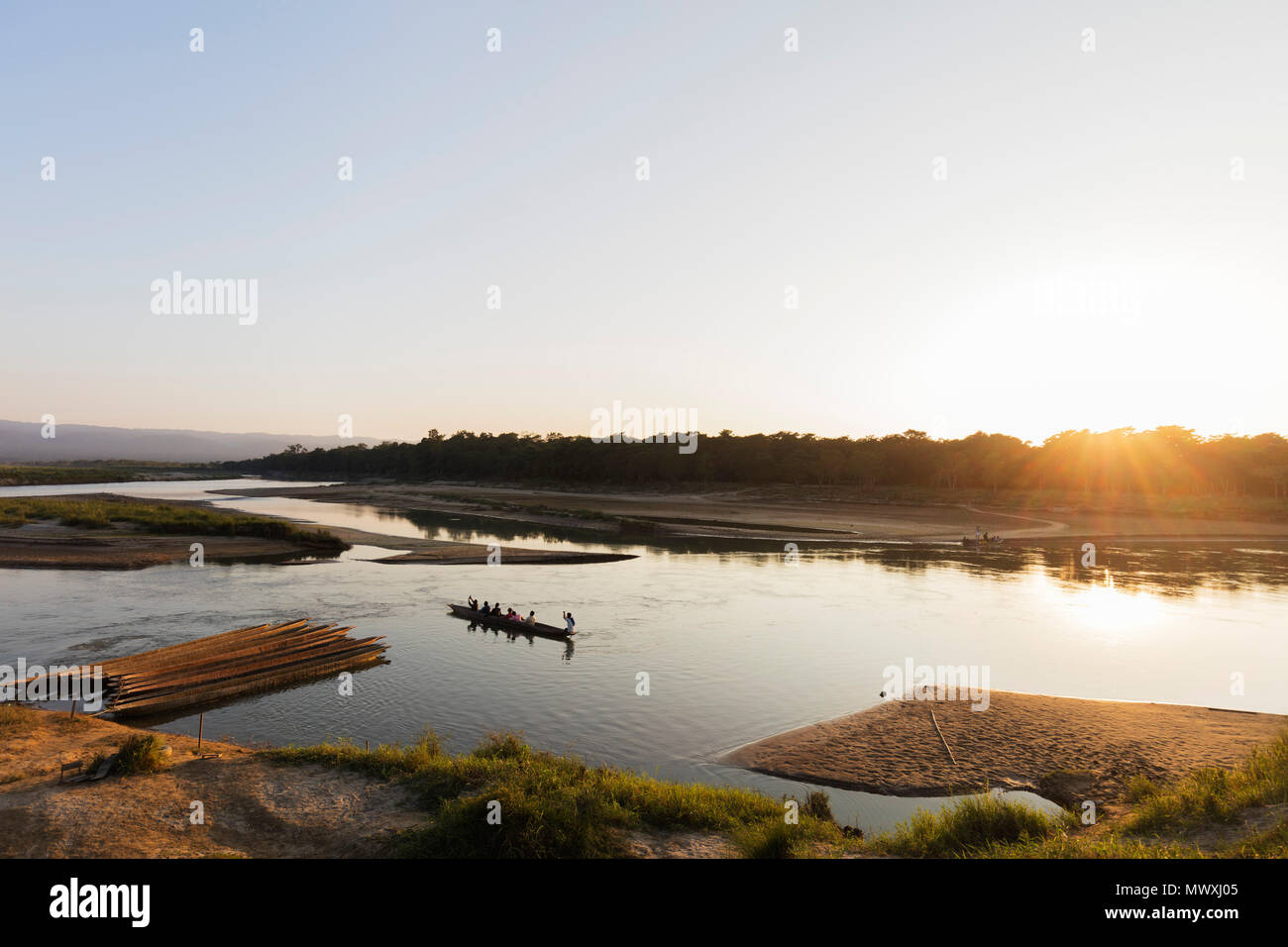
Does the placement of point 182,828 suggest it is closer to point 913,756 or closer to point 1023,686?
point 913,756

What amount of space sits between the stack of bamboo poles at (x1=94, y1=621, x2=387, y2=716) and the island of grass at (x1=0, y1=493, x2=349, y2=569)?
27642mm

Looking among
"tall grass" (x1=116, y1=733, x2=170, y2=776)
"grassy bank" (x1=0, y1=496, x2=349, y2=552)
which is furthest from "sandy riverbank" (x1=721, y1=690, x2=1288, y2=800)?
"grassy bank" (x1=0, y1=496, x2=349, y2=552)

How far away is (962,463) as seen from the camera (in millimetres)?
121875

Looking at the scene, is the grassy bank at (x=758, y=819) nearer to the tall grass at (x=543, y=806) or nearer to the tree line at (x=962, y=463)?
the tall grass at (x=543, y=806)

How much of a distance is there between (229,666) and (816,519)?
75492 mm

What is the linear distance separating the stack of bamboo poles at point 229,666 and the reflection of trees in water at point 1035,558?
116ft

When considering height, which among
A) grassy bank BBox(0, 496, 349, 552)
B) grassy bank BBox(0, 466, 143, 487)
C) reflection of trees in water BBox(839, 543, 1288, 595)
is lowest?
reflection of trees in water BBox(839, 543, 1288, 595)

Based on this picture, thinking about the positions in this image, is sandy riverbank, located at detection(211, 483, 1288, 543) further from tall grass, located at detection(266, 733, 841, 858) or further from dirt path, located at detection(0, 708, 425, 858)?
dirt path, located at detection(0, 708, 425, 858)

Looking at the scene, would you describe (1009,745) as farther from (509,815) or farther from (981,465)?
(981,465)

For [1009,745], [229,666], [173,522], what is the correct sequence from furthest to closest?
1. [173,522]
2. [229,666]
3. [1009,745]

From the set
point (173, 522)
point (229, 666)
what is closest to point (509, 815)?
point (229, 666)

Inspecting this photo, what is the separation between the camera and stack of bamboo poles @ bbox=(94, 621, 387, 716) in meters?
21.7

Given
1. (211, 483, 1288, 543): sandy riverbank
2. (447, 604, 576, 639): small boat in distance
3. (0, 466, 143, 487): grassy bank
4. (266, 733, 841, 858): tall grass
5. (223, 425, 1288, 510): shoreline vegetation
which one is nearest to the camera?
(266, 733, 841, 858): tall grass

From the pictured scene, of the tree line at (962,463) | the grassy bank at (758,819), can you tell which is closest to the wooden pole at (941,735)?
the grassy bank at (758,819)
